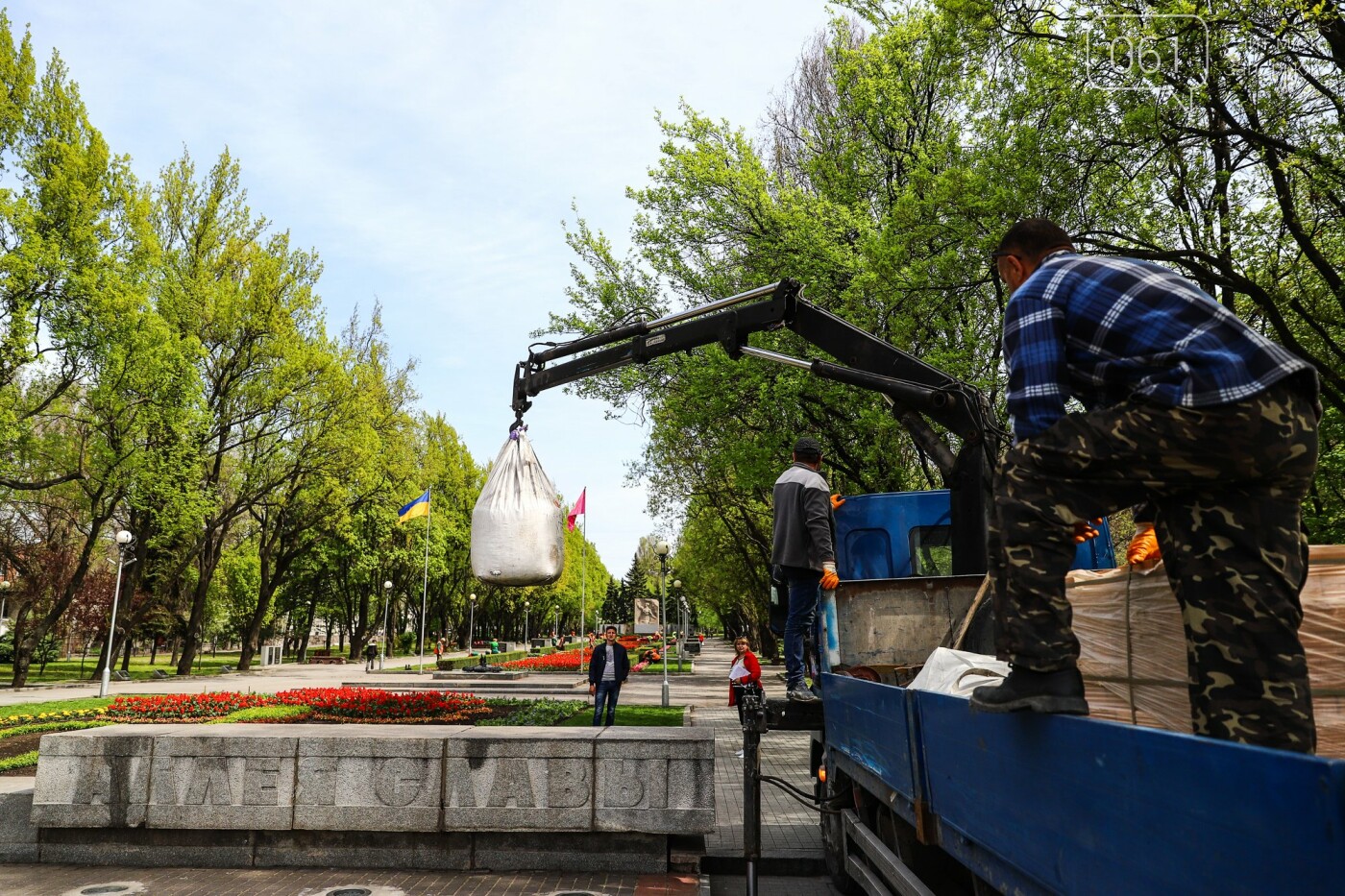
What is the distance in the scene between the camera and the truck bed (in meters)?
1.37

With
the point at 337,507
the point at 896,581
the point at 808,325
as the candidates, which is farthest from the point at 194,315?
the point at 896,581

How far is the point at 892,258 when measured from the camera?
1530cm

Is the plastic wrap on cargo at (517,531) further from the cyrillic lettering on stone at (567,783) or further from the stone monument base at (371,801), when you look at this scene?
the stone monument base at (371,801)

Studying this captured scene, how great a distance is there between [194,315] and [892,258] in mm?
24392

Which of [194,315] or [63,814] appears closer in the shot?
[63,814]

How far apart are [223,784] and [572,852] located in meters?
2.86

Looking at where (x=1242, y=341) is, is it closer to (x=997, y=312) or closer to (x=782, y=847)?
(x=782, y=847)

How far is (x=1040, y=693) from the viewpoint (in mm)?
2230

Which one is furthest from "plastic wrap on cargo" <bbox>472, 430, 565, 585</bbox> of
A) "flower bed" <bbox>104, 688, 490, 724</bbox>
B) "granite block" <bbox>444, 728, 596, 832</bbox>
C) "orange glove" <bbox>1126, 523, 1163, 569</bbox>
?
"flower bed" <bbox>104, 688, 490, 724</bbox>

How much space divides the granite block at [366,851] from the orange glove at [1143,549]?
5.94 m

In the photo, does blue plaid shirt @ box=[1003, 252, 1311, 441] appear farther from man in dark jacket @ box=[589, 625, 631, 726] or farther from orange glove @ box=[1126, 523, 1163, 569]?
man in dark jacket @ box=[589, 625, 631, 726]

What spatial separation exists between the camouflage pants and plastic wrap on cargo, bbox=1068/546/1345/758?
197 mm

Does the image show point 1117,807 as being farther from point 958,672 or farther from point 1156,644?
point 958,672

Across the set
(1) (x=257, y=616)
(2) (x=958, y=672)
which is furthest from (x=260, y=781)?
(1) (x=257, y=616)
